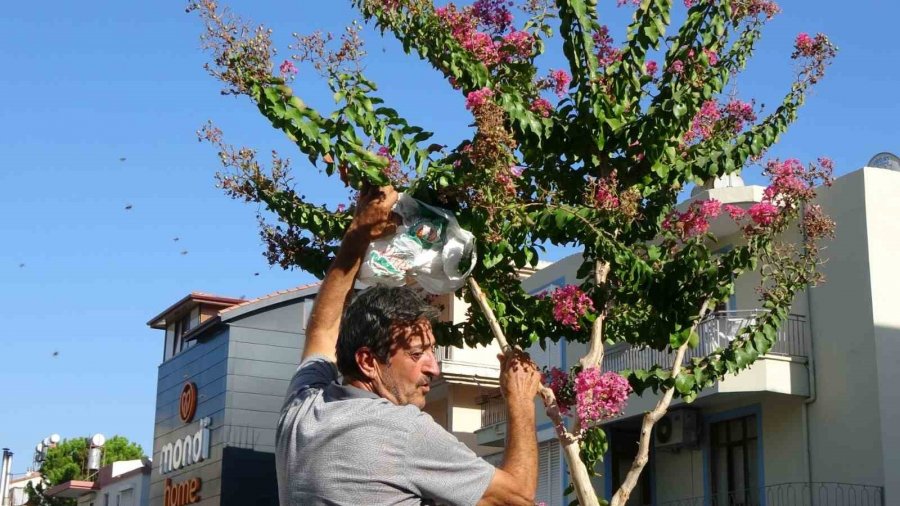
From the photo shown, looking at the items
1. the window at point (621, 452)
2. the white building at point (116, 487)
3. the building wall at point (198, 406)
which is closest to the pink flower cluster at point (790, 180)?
the window at point (621, 452)

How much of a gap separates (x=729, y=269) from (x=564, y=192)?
4.21 ft

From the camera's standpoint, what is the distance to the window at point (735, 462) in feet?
62.7

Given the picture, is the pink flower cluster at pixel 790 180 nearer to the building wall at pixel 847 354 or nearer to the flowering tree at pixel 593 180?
the flowering tree at pixel 593 180

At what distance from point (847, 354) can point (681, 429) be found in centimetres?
322

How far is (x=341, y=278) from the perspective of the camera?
4.00 metres

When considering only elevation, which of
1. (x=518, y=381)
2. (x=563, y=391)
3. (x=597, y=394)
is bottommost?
(x=518, y=381)

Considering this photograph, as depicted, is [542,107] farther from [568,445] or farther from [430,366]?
[430,366]

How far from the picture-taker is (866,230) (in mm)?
17531

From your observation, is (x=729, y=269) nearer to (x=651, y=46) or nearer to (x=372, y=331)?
(x=651, y=46)

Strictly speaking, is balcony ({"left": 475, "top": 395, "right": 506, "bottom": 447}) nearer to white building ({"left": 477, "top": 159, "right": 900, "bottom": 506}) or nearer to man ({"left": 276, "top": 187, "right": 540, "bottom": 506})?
white building ({"left": 477, "top": 159, "right": 900, "bottom": 506})

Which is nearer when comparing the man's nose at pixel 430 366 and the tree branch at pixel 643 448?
the man's nose at pixel 430 366

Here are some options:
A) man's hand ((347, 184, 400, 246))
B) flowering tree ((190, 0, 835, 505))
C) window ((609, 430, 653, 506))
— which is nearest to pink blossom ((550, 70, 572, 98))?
flowering tree ((190, 0, 835, 505))

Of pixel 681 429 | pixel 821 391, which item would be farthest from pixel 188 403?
pixel 821 391

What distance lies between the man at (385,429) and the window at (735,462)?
16.1m
